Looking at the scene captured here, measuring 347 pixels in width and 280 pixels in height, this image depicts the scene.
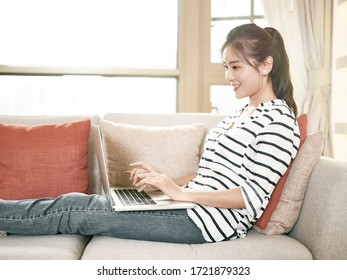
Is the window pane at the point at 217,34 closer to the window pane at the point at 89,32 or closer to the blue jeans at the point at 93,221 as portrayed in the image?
the window pane at the point at 89,32

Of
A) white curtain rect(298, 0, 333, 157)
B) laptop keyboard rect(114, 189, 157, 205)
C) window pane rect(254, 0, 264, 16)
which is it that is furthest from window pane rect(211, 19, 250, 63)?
laptop keyboard rect(114, 189, 157, 205)

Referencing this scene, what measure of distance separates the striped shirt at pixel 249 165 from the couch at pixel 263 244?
7 cm

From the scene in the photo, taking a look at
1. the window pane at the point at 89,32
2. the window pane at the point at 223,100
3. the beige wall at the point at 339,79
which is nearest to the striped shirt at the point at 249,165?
the beige wall at the point at 339,79

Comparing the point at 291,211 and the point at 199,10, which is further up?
the point at 199,10

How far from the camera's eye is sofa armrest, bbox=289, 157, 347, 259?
138 cm

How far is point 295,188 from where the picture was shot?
1509 millimetres

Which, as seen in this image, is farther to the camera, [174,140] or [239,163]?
[174,140]

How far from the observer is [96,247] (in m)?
1.39

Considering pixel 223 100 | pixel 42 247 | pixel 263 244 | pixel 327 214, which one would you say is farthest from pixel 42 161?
pixel 223 100

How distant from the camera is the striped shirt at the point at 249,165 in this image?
4.60ft
